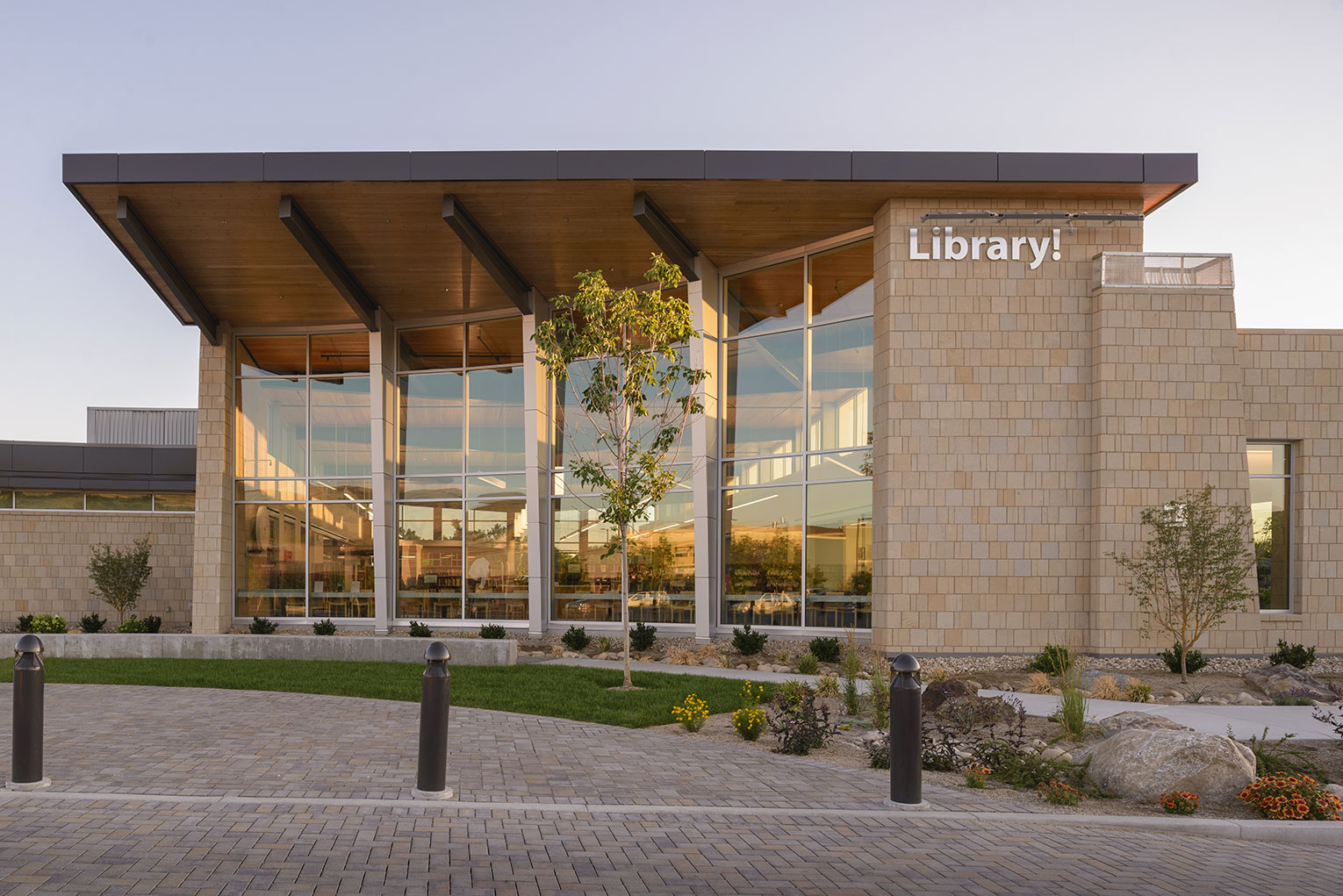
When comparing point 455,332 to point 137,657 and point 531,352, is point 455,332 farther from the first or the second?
point 137,657

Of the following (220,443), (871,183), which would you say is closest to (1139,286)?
(871,183)

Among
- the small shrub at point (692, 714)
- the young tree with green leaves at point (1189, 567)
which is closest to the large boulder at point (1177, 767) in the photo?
the small shrub at point (692, 714)

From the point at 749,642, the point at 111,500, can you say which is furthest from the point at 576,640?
the point at 111,500

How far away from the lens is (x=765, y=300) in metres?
20.3

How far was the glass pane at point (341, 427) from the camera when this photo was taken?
23.9 m

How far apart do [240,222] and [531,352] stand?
21.3 feet

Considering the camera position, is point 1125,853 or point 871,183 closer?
point 1125,853

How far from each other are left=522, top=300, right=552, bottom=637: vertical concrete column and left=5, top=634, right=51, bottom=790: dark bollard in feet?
49.0

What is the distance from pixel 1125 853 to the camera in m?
5.98

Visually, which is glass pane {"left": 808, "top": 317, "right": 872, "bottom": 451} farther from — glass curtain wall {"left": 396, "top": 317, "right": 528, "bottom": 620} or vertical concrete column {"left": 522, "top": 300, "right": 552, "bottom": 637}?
glass curtain wall {"left": 396, "top": 317, "right": 528, "bottom": 620}

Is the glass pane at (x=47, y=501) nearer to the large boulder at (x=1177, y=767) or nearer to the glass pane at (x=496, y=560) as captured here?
the glass pane at (x=496, y=560)

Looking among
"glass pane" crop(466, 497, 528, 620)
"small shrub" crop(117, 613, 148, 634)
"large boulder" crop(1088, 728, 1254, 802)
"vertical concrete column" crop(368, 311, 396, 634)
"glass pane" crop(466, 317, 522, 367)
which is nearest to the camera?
"large boulder" crop(1088, 728, 1254, 802)

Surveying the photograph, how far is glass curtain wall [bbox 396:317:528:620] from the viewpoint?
22625mm

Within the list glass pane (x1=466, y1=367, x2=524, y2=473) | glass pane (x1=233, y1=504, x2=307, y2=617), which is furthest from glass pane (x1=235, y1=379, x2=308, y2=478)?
glass pane (x1=466, y1=367, x2=524, y2=473)
